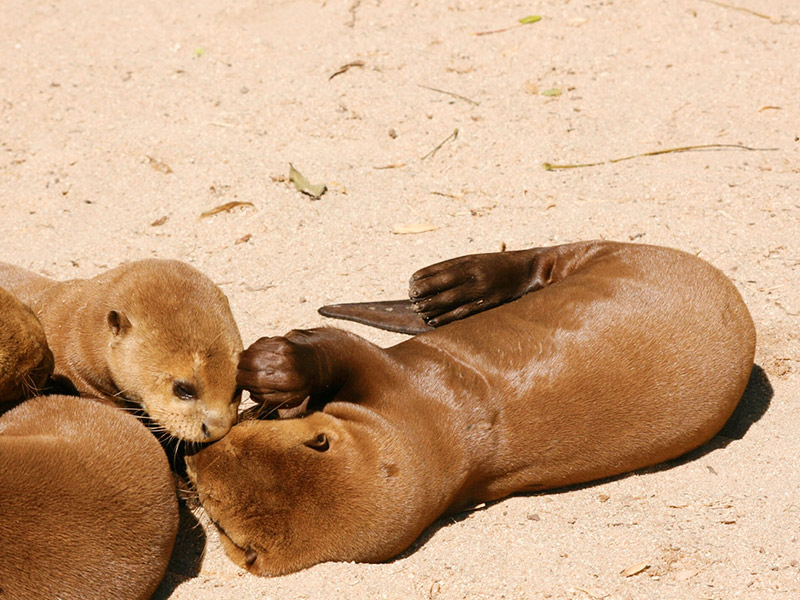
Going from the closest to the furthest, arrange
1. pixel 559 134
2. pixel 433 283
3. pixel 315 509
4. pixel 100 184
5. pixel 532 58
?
pixel 315 509
pixel 433 283
pixel 100 184
pixel 559 134
pixel 532 58

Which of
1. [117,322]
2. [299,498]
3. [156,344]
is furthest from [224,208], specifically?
[299,498]

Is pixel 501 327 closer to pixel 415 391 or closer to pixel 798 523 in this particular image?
pixel 415 391

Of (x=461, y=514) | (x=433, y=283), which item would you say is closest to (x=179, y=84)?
(x=433, y=283)

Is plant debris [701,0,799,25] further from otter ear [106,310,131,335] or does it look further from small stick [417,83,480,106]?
otter ear [106,310,131,335]

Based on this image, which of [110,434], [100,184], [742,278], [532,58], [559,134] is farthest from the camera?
[532,58]

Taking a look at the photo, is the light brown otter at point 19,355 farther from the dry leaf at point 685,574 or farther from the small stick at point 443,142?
the small stick at point 443,142

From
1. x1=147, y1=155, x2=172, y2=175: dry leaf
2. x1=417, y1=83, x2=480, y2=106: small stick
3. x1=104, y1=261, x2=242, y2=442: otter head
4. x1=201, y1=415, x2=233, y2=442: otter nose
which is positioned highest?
x1=104, y1=261, x2=242, y2=442: otter head

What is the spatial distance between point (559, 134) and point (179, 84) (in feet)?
8.49

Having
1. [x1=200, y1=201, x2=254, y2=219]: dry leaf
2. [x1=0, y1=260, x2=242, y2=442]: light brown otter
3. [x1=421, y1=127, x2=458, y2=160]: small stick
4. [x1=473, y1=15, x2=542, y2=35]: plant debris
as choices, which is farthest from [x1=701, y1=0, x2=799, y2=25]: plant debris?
[x1=0, y1=260, x2=242, y2=442]: light brown otter

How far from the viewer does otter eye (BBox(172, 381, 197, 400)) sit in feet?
12.7

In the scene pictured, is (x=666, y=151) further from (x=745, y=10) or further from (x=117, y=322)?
(x=117, y=322)

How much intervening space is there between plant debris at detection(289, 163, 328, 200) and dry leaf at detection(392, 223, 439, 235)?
53 centimetres

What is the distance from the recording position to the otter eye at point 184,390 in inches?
153

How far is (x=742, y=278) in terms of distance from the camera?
5250mm
